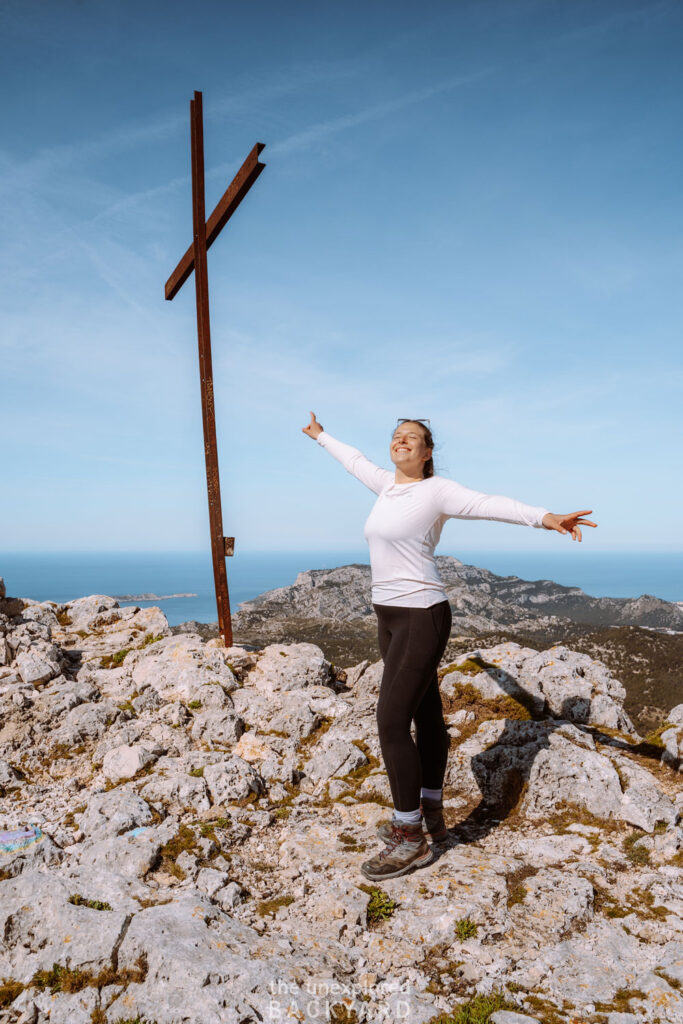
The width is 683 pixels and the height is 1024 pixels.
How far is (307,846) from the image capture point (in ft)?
18.2

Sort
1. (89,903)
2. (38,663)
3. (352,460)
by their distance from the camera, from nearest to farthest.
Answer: (89,903), (352,460), (38,663)

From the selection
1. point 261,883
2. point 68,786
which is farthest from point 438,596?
point 68,786

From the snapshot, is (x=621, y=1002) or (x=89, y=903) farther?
(x=89, y=903)

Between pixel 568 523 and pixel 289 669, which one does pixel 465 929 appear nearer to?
pixel 568 523

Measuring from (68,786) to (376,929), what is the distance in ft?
13.1

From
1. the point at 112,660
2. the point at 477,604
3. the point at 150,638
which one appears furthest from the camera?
the point at 477,604

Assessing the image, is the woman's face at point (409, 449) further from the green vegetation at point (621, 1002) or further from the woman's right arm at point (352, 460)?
the green vegetation at point (621, 1002)

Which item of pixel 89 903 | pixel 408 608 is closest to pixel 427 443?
pixel 408 608

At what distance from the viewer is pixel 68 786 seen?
6457 millimetres

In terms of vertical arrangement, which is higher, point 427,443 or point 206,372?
point 206,372

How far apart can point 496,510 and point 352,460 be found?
1.98 metres

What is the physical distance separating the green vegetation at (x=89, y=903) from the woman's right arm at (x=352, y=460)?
413 centimetres

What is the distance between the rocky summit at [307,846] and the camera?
3.61 meters

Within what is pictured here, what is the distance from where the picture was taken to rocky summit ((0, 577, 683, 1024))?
3.61 meters
